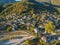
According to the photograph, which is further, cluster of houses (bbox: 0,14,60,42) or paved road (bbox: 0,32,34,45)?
cluster of houses (bbox: 0,14,60,42)

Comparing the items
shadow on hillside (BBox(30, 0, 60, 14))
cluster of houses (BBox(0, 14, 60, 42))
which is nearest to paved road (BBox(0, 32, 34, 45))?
cluster of houses (BBox(0, 14, 60, 42))

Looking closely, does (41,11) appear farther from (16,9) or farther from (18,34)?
(18,34)

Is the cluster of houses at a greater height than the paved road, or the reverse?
the cluster of houses

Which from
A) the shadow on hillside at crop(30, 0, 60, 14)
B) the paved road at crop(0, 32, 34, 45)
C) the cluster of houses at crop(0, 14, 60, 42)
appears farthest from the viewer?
the shadow on hillside at crop(30, 0, 60, 14)

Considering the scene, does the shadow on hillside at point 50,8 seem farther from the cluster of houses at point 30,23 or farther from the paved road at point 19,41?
the paved road at point 19,41

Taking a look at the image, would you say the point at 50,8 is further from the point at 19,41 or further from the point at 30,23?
the point at 19,41

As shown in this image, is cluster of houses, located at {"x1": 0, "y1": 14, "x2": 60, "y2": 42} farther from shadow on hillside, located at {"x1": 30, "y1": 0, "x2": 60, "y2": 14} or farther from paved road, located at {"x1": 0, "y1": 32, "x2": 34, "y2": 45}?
shadow on hillside, located at {"x1": 30, "y1": 0, "x2": 60, "y2": 14}

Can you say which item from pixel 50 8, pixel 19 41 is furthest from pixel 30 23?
pixel 50 8

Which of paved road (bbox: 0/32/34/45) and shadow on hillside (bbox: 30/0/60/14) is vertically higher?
shadow on hillside (bbox: 30/0/60/14)

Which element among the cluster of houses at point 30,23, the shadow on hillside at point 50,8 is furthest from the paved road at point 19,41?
the shadow on hillside at point 50,8

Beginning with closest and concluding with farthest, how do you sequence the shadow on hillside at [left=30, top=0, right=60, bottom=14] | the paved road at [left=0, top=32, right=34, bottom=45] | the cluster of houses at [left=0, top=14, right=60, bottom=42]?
the paved road at [left=0, top=32, right=34, bottom=45] → the cluster of houses at [left=0, top=14, right=60, bottom=42] → the shadow on hillside at [left=30, top=0, right=60, bottom=14]

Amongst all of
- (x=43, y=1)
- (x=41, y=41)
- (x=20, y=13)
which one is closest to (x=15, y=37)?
(x=41, y=41)
